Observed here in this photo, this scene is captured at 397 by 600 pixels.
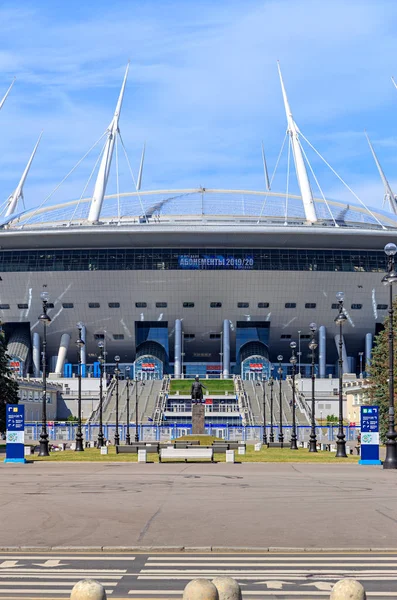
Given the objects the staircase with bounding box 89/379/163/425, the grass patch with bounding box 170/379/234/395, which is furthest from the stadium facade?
the staircase with bounding box 89/379/163/425

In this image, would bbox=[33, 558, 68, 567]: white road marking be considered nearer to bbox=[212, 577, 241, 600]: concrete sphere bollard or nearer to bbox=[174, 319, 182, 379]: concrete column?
bbox=[212, 577, 241, 600]: concrete sphere bollard

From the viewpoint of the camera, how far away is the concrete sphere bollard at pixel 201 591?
25.1 feet

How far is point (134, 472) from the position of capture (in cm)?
3556

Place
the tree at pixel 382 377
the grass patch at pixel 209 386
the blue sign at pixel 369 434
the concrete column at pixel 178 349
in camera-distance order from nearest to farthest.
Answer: the blue sign at pixel 369 434 < the tree at pixel 382 377 < the grass patch at pixel 209 386 < the concrete column at pixel 178 349

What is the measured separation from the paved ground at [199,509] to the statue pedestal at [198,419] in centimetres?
3274

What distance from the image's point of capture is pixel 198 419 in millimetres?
67750

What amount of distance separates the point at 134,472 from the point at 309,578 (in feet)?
78.2

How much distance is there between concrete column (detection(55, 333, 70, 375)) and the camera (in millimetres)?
140500

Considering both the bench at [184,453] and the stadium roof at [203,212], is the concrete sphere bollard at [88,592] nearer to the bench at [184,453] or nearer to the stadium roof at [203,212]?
the bench at [184,453]

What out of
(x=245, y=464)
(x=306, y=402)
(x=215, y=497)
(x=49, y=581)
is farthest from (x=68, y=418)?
(x=49, y=581)

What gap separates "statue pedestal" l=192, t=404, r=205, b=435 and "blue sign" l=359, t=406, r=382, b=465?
25.0m

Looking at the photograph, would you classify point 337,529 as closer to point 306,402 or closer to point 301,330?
point 306,402

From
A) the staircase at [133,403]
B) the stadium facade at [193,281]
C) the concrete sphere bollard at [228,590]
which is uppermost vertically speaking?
the stadium facade at [193,281]

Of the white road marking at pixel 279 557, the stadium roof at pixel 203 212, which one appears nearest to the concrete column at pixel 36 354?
the stadium roof at pixel 203 212
